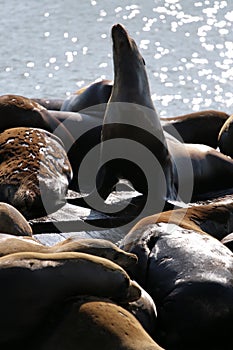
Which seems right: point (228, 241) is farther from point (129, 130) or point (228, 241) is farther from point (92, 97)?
point (92, 97)

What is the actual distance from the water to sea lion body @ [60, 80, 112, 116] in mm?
3275

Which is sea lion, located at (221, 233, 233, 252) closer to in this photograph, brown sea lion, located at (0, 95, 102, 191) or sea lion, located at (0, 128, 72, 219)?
sea lion, located at (0, 128, 72, 219)

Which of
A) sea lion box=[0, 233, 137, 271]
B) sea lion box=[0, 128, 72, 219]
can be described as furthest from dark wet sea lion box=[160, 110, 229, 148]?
sea lion box=[0, 233, 137, 271]

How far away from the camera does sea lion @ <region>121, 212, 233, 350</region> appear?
15.2ft

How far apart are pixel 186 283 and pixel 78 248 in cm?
63

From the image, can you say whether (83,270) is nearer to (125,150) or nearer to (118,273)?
(118,273)

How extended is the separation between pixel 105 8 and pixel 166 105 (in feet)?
18.5

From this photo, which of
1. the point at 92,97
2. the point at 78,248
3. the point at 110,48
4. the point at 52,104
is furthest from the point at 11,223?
the point at 110,48

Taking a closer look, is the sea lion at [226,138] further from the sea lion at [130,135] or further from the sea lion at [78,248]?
the sea lion at [78,248]

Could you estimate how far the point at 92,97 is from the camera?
8734 millimetres

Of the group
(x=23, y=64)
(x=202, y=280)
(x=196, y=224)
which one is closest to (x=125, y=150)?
(x=196, y=224)

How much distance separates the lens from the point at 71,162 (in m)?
7.55

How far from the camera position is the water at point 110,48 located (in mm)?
13406

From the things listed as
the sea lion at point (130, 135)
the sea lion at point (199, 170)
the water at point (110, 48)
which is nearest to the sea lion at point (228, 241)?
the sea lion at point (130, 135)
